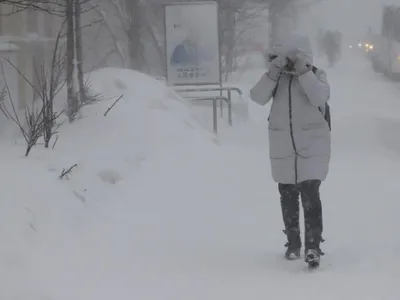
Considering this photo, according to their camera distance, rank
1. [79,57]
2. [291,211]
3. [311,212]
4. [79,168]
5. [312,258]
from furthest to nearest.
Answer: [79,57] < [79,168] < [291,211] < [311,212] < [312,258]

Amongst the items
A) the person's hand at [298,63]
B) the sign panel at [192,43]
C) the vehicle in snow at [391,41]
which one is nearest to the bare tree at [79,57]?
the sign panel at [192,43]

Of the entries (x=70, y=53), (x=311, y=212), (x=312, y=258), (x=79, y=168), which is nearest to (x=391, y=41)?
(x=70, y=53)

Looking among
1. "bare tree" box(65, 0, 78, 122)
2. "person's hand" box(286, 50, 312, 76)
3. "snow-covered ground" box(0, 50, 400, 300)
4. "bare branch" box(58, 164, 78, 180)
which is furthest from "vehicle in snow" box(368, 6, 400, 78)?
"person's hand" box(286, 50, 312, 76)

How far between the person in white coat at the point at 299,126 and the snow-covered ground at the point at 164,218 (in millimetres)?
482

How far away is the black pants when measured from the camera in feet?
20.2

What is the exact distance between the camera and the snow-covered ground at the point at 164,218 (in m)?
5.50

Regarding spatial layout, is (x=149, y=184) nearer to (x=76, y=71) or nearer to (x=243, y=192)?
(x=243, y=192)

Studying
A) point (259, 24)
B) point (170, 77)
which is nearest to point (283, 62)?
point (170, 77)

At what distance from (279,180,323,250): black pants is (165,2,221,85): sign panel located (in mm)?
8945

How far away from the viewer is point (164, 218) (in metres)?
7.64

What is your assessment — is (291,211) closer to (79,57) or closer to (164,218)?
(164,218)

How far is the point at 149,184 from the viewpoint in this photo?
8.51 metres

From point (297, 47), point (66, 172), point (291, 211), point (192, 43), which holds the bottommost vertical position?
point (291, 211)

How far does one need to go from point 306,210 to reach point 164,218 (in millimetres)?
1764
